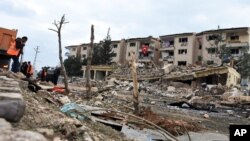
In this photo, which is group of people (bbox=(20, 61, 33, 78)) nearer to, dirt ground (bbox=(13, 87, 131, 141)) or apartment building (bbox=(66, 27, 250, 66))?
dirt ground (bbox=(13, 87, 131, 141))

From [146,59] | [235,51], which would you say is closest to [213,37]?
[235,51]

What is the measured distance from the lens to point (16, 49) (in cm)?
1350

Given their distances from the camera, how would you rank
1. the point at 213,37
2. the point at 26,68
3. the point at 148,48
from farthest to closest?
the point at 148,48 → the point at 213,37 → the point at 26,68

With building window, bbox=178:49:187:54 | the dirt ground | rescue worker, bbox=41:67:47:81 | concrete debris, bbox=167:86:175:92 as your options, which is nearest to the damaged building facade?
building window, bbox=178:49:187:54

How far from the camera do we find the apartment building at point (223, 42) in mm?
46406

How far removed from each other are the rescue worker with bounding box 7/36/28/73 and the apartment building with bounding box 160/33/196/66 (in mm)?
43101

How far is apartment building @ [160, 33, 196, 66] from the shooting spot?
55.3 m

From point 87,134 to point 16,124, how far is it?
1120 millimetres

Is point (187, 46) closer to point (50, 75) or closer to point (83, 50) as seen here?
point (83, 50)

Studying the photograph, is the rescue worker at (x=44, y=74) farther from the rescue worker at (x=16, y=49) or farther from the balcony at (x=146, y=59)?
the balcony at (x=146, y=59)

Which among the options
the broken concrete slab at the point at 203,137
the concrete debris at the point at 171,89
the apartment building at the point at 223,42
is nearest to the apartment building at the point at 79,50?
the apartment building at the point at 223,42

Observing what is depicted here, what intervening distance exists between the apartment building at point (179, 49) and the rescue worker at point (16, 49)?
43101 millimetres

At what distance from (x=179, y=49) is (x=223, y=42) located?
10.4 meters

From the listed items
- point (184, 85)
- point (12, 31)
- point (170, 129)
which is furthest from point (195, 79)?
point (170, 129)
